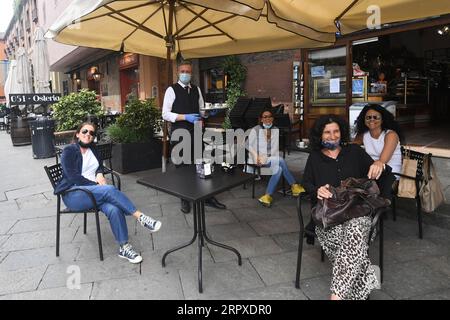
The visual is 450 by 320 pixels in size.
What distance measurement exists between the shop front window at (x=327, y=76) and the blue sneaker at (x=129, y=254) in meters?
5.82

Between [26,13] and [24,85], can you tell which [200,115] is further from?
[26,13]

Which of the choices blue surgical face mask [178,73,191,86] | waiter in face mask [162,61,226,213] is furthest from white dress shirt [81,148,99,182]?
blue surgical face mask [178,73,191,86]

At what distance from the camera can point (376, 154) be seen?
11.9 ft

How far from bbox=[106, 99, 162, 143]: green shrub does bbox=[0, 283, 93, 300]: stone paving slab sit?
13.0 feet

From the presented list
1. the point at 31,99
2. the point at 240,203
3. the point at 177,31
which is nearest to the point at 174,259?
the point at 240,203

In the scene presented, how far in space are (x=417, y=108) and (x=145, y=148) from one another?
806 centimetres

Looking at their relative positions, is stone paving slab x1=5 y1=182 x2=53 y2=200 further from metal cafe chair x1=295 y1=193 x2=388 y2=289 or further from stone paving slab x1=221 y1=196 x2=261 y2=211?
metal cafe chair x1=295 y1=193 x2=388 y2=289

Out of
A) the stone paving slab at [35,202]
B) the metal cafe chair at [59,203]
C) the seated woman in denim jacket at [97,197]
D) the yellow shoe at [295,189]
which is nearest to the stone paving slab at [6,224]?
the stone paving slab at [35,202]

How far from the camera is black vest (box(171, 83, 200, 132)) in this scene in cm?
445

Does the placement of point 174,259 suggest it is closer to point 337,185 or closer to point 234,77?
point 337,185

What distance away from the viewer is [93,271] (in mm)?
2986

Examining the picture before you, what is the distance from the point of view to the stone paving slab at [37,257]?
313 cm
